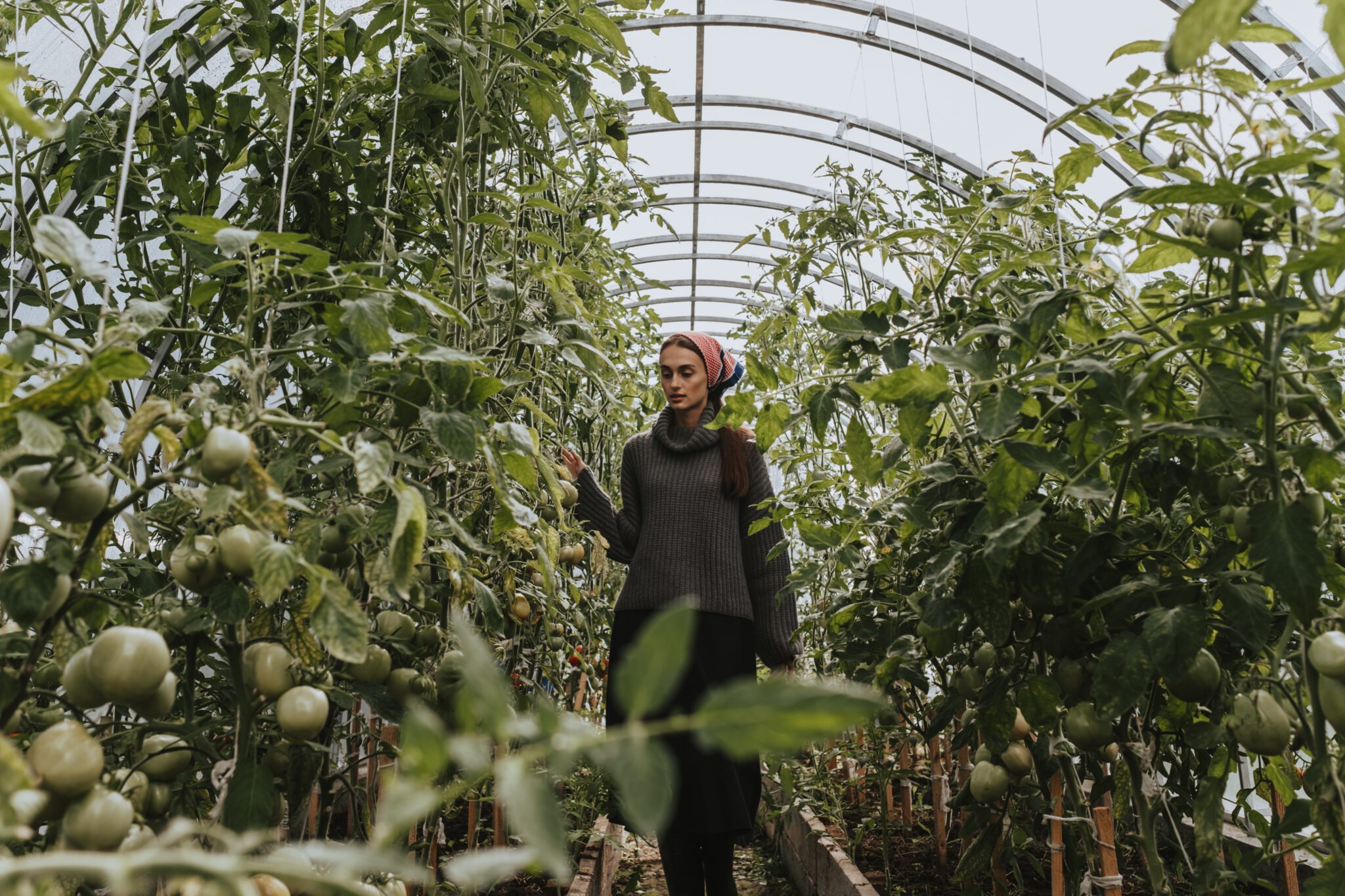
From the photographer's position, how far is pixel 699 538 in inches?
88.8

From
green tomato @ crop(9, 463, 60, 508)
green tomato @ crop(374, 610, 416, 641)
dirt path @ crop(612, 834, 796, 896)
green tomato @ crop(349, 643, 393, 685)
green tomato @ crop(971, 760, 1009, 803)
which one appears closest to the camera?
green tomato @ crop(9, 463, 60, 508)

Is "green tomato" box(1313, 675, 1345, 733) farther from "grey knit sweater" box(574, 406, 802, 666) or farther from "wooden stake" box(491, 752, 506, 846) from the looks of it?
"wooden stake" box(491, 752, 506, 846)

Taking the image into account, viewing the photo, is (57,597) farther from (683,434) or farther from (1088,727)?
(683,434)

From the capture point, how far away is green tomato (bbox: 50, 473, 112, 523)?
54cm

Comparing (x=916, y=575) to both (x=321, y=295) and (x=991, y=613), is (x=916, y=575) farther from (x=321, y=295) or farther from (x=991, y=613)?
(x=321, y=295)

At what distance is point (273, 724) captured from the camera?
2.57ft

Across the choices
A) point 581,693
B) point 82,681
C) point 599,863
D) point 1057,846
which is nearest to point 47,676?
point 82,681

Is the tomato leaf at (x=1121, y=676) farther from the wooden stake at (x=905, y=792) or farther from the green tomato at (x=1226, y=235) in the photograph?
the wooden stake at (x=905, y=792)

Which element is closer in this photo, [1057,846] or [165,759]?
[165,759]

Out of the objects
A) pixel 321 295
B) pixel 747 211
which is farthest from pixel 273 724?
pixel 747 211

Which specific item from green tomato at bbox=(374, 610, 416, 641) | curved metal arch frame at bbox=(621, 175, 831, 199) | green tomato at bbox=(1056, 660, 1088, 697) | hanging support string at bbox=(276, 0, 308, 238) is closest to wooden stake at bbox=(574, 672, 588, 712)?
hanging support string at bbox=(276, 0, 308, 238)

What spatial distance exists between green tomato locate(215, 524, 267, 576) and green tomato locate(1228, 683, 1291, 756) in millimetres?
802

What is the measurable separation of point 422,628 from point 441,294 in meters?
0.50

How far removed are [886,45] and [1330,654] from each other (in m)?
5.06
